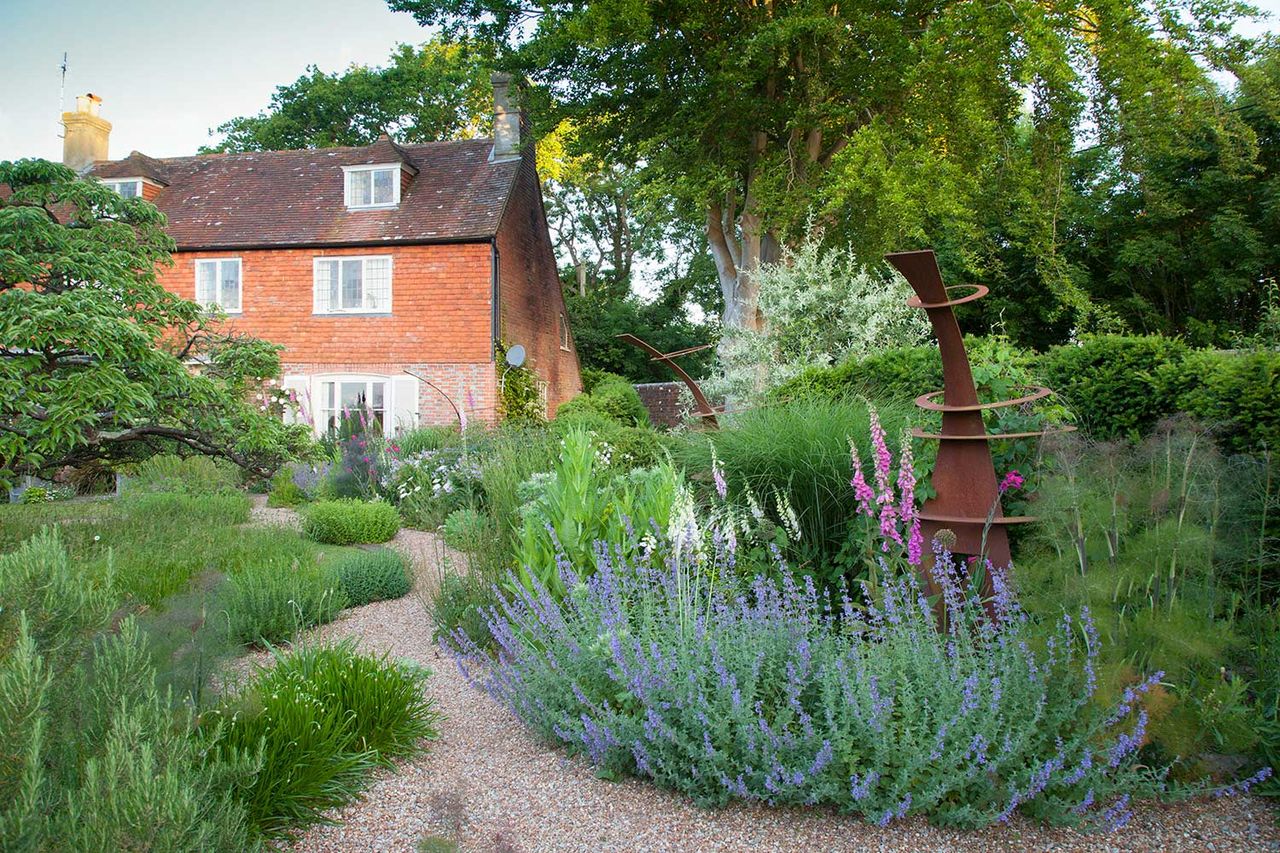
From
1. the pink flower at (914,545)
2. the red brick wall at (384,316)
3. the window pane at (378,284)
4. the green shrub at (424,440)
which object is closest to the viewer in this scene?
the pink flower at (914,545)

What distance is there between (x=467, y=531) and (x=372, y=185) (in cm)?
1482

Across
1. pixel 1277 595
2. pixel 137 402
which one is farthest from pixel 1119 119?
pixel 137 402

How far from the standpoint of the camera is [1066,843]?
2404 millimetres

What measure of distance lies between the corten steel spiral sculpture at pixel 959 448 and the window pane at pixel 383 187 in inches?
645

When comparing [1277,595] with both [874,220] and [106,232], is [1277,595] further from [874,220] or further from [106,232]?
[874,220]

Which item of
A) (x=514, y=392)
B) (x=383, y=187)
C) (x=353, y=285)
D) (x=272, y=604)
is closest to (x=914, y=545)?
(x=272, y=604)

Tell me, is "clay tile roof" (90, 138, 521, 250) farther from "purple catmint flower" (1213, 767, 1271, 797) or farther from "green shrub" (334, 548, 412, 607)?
"purple catmint flower" (1213, 767, 1271, 797)

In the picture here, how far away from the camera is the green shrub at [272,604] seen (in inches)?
175

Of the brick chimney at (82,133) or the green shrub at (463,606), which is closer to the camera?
the green shrub at (463,606)

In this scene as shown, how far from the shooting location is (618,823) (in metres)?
2.62

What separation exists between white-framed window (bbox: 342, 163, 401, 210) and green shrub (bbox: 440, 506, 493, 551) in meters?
13.6

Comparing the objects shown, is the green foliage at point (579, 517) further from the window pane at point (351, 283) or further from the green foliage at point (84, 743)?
the window pane at point (351, 283)

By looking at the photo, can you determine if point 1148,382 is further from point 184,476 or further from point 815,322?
point 184,476

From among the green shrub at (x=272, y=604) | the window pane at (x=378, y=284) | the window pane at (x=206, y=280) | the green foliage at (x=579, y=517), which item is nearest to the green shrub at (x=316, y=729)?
the green foliage at (x=579, y=517)
